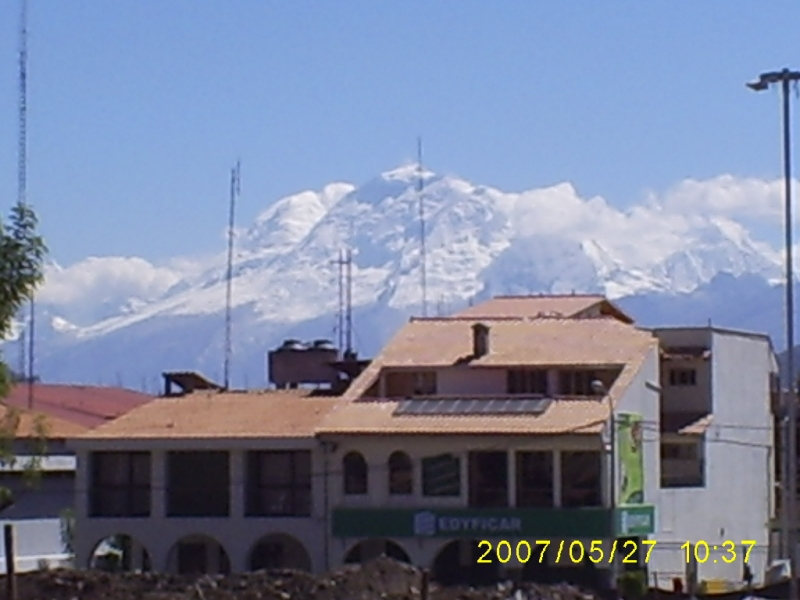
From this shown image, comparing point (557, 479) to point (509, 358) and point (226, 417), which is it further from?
point (226, 417)

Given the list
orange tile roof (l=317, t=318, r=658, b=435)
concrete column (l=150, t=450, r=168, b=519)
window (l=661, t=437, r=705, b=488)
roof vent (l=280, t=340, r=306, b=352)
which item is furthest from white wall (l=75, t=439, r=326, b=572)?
roof vent (l=280, t=340, r=306, b=352)

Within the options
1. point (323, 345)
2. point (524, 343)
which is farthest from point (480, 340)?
point (323, 345)


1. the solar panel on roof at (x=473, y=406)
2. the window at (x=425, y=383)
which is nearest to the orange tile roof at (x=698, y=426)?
the solar panel on roof at (x=473, y=406)

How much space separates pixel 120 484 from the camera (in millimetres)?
68625

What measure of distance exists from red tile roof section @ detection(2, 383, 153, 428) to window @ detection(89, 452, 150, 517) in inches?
452

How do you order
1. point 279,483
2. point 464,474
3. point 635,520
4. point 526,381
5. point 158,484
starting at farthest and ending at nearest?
point 526,381 → point 158,484 → point 279,483 → point 635,520 → point 464,474

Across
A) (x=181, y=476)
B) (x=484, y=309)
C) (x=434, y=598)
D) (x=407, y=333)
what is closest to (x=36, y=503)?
(x=181, y=476)

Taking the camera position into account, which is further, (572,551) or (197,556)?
(197,556)

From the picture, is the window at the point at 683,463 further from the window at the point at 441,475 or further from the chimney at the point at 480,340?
the window at the point at 441,475

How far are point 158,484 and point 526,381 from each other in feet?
39.0

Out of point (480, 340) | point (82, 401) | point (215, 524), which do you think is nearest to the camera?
point (215, 524)

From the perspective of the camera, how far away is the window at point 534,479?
64.1 meters

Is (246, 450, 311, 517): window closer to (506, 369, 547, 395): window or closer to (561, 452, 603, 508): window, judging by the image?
(506, 369, 547, 395): window

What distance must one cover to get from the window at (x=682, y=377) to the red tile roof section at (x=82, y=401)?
812 inches
